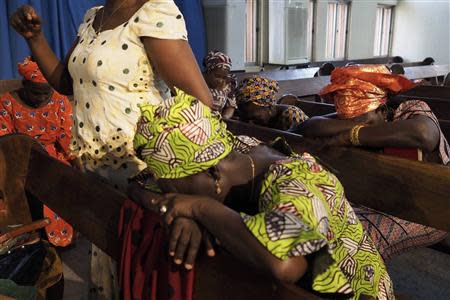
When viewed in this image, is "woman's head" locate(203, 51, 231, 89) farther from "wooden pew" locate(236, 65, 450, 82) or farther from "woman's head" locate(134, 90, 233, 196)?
"woman's head" locate(134, 90, 233, 196)

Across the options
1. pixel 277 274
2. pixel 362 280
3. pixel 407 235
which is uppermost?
pixel 277 274

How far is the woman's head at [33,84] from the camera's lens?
98.7 inches

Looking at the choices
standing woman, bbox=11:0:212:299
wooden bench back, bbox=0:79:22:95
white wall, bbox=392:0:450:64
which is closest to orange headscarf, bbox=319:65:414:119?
standing woman, bbox=11:0:212:299

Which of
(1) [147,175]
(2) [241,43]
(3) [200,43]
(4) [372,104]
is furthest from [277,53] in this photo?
(1) [147,175]

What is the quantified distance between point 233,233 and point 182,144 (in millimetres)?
205

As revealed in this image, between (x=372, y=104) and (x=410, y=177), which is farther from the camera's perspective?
(x=372, y=104)

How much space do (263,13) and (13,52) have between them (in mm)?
4356

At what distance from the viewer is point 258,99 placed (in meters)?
2.36

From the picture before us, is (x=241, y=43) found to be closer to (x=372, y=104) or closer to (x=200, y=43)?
(x=200, y=43)

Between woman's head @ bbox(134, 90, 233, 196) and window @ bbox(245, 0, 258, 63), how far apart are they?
658cm

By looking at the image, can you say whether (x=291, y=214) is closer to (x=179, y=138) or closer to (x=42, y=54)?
(x=179, y=138)

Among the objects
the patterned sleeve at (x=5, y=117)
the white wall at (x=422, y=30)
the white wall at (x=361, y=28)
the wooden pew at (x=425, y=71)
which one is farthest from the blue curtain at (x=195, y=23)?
the white wall at (x=422, y=30)

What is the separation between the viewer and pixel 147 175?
1111 mm

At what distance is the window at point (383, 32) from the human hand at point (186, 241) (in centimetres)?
1116
